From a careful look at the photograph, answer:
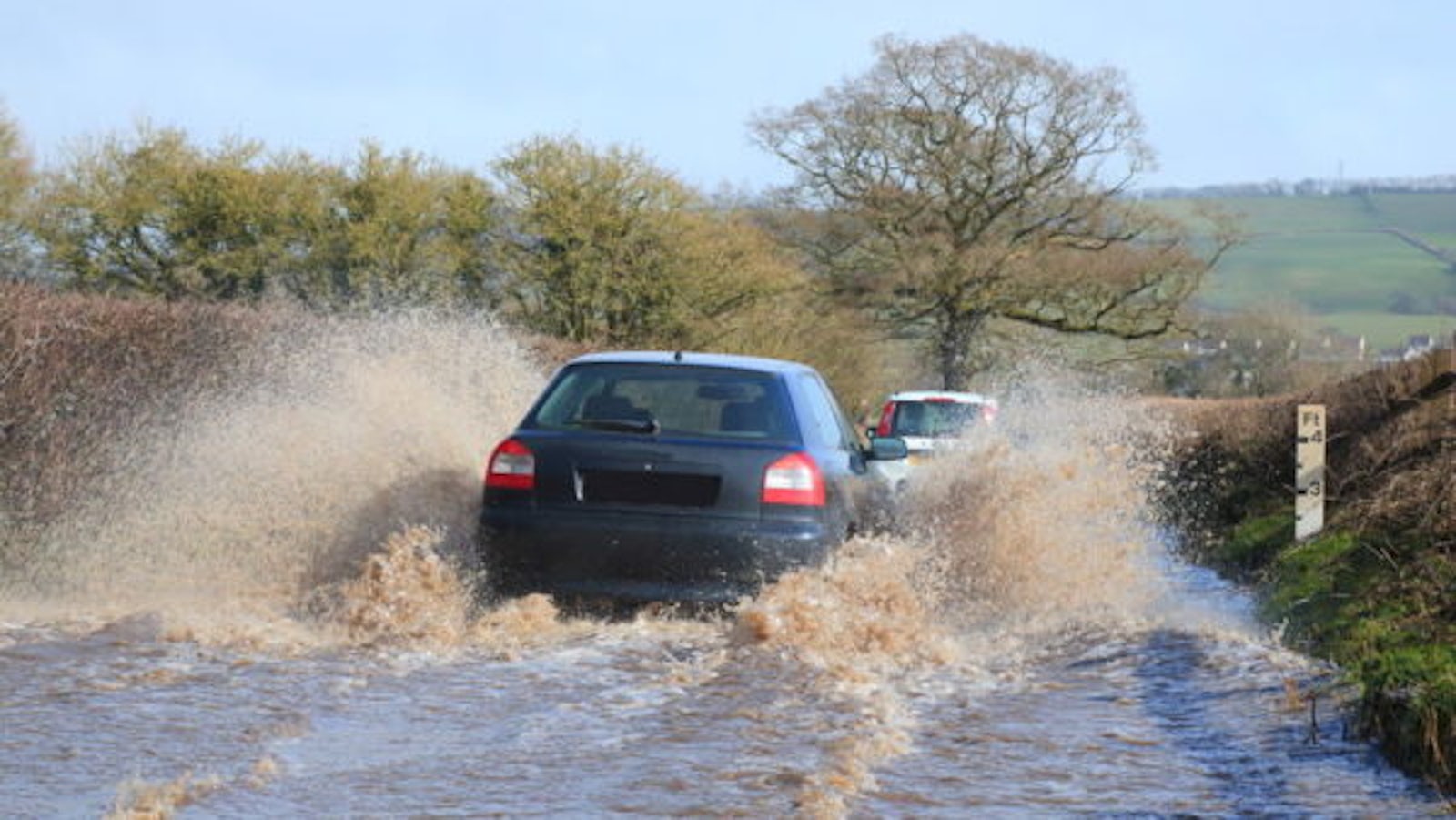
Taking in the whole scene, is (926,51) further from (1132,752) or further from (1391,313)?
(1391,313)

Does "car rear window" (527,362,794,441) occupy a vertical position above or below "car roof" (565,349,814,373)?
below

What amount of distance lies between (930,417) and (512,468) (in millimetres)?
13484

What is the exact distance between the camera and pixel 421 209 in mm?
33781

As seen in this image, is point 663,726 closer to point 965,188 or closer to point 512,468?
point 512,468

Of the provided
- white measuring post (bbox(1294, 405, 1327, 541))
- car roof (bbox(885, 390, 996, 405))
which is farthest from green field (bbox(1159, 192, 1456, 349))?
white measuring post (bbox(1294, 405, 1327, 541))

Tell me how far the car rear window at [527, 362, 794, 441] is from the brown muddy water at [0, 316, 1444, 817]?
87cm

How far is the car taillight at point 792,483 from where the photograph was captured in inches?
390

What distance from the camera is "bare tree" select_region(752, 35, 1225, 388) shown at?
45188 millimetres

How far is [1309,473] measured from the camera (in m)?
15.2

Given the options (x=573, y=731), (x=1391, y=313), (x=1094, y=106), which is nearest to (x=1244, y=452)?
(x=573, y=731)

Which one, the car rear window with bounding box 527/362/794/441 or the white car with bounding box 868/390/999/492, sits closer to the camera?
the car rear window with bounding box 527/362/794/441

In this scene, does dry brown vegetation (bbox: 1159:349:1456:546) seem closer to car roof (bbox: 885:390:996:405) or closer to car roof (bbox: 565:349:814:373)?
car roof (bbox: 885:390:996:405)

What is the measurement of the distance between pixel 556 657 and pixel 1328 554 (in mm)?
6461

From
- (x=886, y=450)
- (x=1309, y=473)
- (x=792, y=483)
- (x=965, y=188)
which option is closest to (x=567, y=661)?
(x=792, y=483)
